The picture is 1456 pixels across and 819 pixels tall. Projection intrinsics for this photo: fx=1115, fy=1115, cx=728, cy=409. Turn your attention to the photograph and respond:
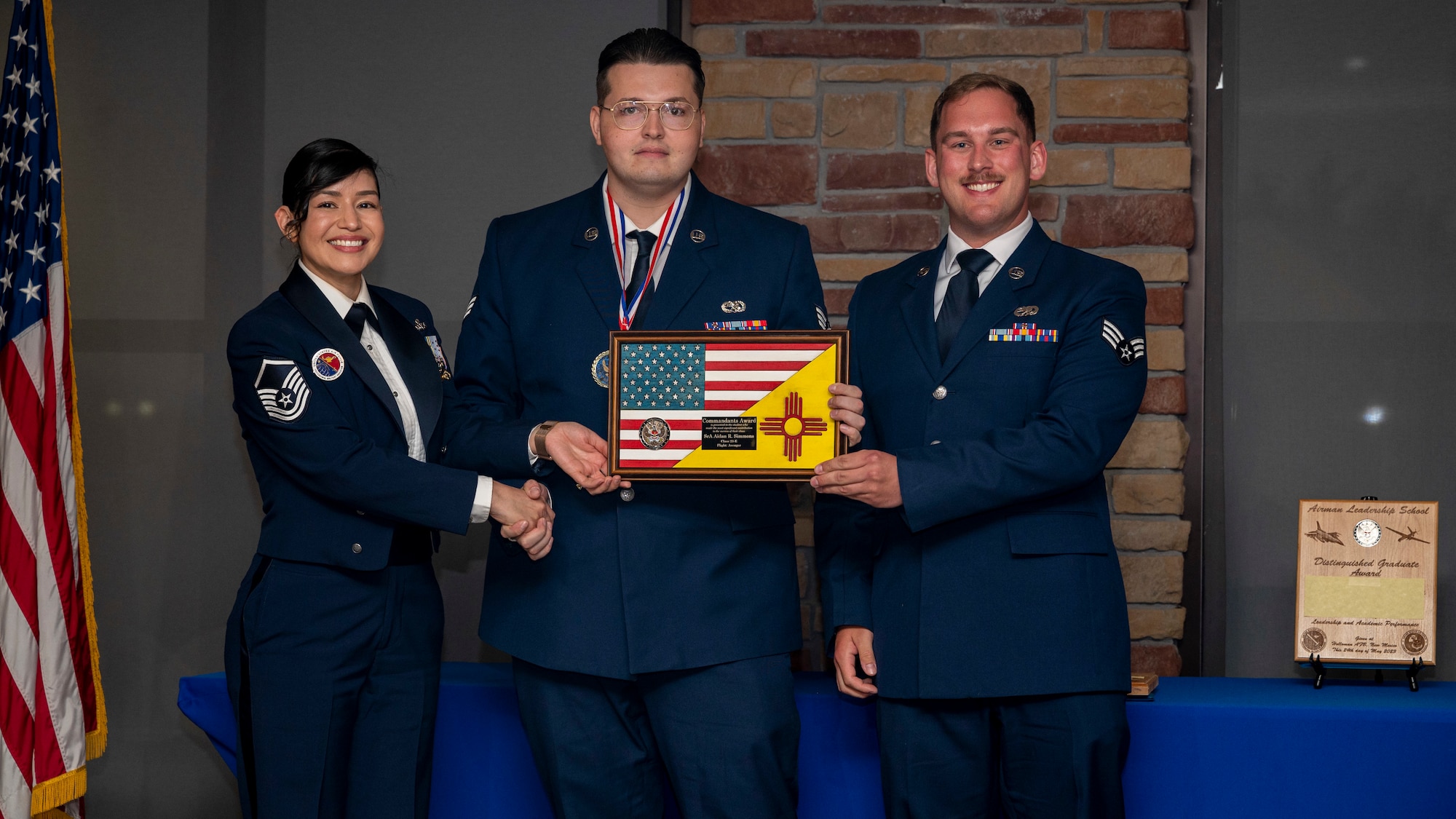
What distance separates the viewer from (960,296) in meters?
2.14

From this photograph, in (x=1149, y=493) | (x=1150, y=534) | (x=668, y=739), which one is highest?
(x=1149, y=493)

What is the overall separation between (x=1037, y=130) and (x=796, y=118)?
65cm

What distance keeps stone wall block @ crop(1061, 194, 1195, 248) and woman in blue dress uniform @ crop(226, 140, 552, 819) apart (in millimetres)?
1690

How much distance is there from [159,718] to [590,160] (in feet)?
6.83

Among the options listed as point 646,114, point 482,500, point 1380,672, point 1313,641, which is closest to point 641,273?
point 646,114

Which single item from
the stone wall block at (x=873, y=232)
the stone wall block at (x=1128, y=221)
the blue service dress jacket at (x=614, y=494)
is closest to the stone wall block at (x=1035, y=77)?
the stone wall block at (x=1128, y=221)

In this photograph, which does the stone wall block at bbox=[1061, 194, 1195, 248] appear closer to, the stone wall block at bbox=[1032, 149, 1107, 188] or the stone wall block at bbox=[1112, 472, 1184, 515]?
the stone wall block at bbox=[1032, 149, 1107, 188]

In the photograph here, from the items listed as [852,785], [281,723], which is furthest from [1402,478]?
[281,723]

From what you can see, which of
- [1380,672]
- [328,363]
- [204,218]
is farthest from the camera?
[204,218]

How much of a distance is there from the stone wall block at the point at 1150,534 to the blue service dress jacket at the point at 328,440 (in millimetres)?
1739

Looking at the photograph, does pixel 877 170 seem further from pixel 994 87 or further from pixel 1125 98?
pixel 994 87

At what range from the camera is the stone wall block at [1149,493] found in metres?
2.92

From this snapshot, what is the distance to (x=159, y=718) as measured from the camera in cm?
330

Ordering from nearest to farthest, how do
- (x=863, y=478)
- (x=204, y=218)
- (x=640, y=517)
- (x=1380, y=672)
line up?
(x=863, y=478) → (x=640, y=517) → (x=1380, y=672) → (x=204, y=218)
